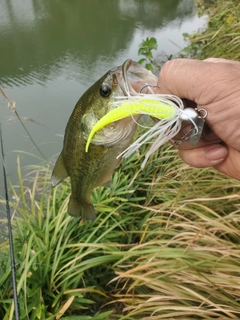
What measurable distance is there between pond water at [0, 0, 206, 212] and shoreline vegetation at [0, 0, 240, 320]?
1.71 meters

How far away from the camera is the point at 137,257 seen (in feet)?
6.78

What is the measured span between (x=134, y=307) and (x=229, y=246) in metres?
0.60

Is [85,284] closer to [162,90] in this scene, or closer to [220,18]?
[162,90]

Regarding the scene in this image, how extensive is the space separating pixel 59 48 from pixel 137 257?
6219 millimetres

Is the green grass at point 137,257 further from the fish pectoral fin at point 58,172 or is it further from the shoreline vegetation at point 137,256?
the fish pectoral fin at point 58,172

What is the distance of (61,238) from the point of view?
7.11 ft

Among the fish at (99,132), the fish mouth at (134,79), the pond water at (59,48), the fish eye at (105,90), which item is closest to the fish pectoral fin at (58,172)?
the fish at (99,132)

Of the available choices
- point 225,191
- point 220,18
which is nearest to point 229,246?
point 225,191

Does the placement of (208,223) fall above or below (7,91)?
above

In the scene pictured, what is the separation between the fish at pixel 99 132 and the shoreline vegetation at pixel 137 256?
21.3 inches

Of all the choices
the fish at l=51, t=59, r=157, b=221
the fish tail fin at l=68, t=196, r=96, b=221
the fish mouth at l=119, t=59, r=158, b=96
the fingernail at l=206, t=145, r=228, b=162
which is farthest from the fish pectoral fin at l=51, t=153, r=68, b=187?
the fingernail at l=206, t=145, r=228, b=162

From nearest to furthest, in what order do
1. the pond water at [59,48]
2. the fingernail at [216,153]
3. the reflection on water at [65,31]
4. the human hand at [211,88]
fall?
the human hand at [211,88] → the fingernail at [216,153] → the pond water at [59,48] → the reflection on water at [65,31]

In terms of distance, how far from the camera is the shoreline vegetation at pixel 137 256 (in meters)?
1.71

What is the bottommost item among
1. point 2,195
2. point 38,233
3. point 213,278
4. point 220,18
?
point 2,195
